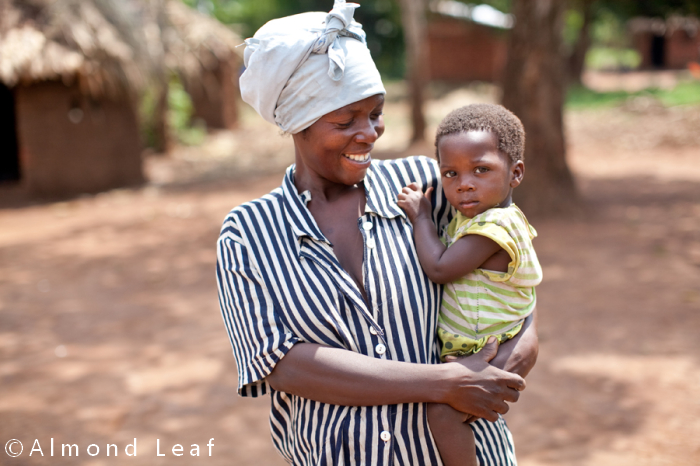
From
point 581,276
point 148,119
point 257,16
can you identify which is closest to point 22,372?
point 581,276

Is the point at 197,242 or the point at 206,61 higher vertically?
the point at 206,61

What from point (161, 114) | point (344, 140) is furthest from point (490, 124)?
point (161, 114)

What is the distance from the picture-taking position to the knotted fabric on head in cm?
156

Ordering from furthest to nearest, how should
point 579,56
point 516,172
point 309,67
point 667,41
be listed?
point 667,41 → point 579,56 → point 516,172 → point 309,67

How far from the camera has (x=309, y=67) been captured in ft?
5.14

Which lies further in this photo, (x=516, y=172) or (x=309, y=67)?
(x=516, y=172)

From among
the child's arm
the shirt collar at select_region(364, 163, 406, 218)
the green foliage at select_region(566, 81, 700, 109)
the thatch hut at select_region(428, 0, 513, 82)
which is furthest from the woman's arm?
the thatch hut at select_region(428, 0, 513, 82)

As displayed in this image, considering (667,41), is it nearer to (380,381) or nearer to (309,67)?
(309,67)

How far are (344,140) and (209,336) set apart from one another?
3.79 metres

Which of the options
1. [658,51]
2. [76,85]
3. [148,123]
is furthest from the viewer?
[658,51]

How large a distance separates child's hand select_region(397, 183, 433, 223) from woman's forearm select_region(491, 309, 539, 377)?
406mm

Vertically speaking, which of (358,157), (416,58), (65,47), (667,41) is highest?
(667,41)

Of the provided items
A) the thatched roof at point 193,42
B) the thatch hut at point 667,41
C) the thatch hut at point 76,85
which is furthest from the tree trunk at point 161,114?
A: the thatch hut at point 667,41

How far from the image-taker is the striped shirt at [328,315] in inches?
60.1
